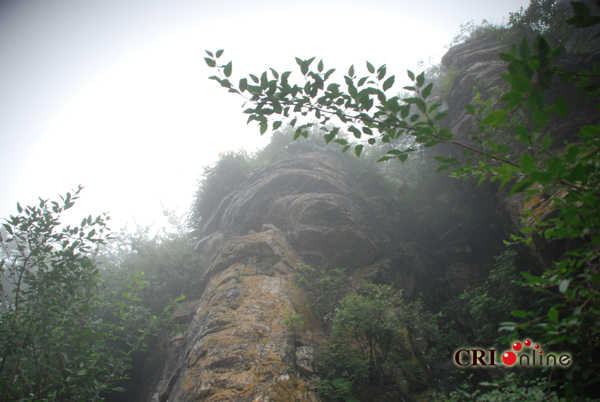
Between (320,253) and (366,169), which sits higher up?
(366,169)

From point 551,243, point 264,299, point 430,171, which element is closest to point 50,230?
point 264,299

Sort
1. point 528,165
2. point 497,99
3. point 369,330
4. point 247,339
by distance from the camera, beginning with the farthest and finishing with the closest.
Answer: point 497,99
point 247,339
point 369,330
point 528,165

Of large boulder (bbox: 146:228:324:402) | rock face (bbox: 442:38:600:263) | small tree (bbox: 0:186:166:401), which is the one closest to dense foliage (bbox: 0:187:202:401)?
small tree (bbox: 0:186:166:401)

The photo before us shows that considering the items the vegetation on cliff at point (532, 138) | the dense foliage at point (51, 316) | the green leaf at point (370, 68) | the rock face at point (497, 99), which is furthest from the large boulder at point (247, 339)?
the green leaf at point (370, 68)

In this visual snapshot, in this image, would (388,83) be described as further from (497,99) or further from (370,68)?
(497,99)

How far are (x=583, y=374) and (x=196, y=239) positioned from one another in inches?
584

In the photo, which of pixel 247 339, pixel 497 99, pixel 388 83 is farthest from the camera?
pixel 497 99

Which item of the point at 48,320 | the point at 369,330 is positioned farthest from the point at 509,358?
the point at 48,320

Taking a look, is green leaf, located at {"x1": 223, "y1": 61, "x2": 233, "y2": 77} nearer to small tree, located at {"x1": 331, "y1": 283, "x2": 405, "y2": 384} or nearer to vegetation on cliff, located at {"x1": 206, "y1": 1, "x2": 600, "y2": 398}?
vegetation on cliff, located at {"x1": 206, "y1": 1, "x2": 600, "y2": 398}

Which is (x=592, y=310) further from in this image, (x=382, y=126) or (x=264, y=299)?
(x=264, y=299)

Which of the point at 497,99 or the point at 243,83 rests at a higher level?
the point at 497,99

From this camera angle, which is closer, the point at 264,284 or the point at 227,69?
the point at 227,69

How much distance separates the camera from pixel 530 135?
5.72 ft

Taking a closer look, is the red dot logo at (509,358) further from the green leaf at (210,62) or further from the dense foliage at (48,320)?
the dense foliage at (48,320)
